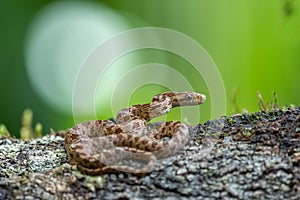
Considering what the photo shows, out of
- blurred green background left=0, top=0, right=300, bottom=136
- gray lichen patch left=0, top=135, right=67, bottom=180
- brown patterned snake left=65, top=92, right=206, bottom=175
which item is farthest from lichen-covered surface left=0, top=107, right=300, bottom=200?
blurred green background left=0, top=0, right=300, bottom=136

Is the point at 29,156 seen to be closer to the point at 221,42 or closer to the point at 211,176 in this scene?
the point at 211,176

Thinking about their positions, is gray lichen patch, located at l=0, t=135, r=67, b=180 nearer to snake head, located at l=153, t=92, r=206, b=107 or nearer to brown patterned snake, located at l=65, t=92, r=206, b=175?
brown patterned snake, located at l=65, t=92, r=206, b=175

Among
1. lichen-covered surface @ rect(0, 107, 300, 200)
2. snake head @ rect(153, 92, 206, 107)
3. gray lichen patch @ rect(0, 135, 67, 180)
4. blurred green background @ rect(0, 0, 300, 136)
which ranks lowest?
lichen-covered surface @ rect(0, 107, 300, 200)

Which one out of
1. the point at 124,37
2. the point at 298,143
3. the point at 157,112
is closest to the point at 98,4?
the point at 124,37

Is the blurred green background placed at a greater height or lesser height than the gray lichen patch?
greater

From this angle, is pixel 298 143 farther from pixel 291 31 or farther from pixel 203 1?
pixel 203 1

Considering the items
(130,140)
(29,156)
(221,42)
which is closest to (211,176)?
(130,140)

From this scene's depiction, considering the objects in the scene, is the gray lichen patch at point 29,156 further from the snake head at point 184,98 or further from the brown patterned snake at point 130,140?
the snake head at point 184,98

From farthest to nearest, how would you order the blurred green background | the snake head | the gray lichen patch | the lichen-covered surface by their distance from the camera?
the blurred green background → the snake head → the gray lichen patch → the lichen-covered surface
